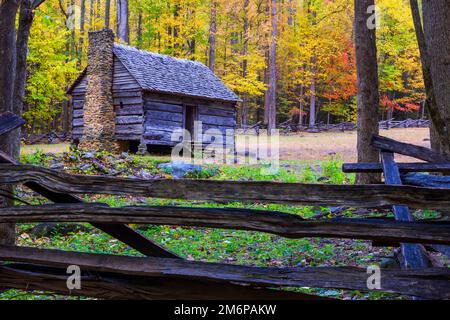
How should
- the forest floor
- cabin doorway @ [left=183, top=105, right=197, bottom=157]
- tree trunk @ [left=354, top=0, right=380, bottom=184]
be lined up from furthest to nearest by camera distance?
the forest floor
cabin doorway @ [left=183, top=105, right=197, bottom=157]
tree trunk @ [left=354, top=0, right=380, bottom=184]

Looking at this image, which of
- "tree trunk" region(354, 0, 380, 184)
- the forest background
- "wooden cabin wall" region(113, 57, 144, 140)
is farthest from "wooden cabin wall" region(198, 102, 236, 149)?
"tree trunk" region(354, 0, 380, 184)

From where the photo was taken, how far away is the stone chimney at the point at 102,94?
70.3ft

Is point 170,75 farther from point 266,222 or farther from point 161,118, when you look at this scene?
point 266,222

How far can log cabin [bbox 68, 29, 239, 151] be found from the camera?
2080 cm

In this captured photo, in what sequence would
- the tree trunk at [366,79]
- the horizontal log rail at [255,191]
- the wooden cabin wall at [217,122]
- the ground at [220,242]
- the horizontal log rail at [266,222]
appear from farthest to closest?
1. the wooden cabin wall at [217,122]
2. the tree trunk at [366,79]
3. the ground at [220,242]
4. the horizontal log rail at [266,222]
5. the horizontal log rail at [255,191]

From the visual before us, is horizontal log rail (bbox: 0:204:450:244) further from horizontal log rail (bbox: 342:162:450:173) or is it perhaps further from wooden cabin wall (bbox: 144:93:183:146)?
wooden cabin wall (bbox: 144:93:183:146)

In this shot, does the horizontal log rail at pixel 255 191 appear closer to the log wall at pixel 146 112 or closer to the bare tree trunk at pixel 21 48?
the bare tree trunk at pixel 21 48

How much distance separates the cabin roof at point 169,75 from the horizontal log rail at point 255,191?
17.2 metres

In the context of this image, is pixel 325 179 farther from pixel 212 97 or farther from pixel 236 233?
pixel 212 97

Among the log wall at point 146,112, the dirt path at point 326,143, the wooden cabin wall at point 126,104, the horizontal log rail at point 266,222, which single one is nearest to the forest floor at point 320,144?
the dirt path at point 326,143

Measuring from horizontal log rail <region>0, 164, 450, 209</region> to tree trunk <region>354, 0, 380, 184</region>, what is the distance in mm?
8361

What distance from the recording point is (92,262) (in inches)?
137
